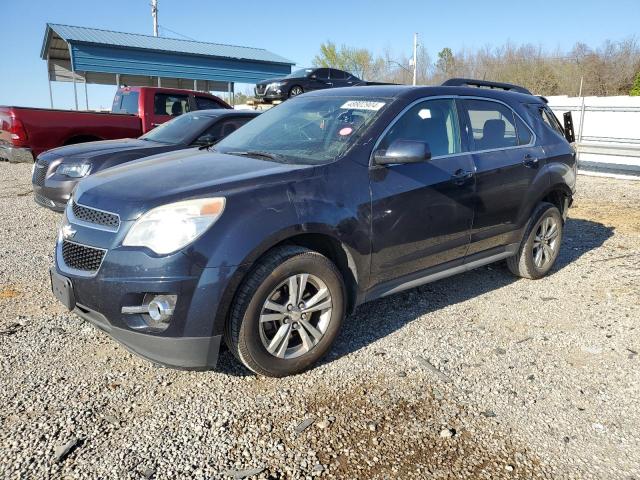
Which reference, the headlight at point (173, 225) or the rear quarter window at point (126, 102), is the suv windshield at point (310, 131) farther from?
the rear quarter window at point (126, 102)

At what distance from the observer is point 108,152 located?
21.2 ft

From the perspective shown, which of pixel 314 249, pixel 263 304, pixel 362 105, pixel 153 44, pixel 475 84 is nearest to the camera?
pixel 263 304

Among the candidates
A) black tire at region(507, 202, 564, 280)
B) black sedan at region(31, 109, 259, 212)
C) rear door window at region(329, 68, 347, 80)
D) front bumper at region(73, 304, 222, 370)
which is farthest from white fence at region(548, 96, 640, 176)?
front bumper at region(73, 304, 222, 370)

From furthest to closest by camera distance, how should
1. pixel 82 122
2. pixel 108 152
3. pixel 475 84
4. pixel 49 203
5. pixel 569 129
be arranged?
pixel 82 122, pixel 108 152, pixel 49 203, pixel 569 129, pixel 475 84

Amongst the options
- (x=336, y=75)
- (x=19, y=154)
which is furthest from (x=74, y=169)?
(x=336, y=75)

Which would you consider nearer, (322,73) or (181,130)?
(181,130)

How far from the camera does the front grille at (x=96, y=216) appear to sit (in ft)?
9.43

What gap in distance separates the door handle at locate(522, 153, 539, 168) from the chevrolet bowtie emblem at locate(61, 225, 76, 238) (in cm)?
375

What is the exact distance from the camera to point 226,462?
2.43 m

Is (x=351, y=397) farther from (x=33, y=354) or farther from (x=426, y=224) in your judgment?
(x=33, y=354)

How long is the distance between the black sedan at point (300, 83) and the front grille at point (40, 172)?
11.2m

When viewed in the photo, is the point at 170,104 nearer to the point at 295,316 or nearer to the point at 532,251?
the point at 532,251

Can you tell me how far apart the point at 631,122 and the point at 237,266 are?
14934 millimetres

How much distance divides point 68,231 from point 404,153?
2.17m
